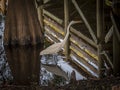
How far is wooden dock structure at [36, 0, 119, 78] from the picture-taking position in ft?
25.9

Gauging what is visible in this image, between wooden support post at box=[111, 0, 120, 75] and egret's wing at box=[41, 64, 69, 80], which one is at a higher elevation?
wooden support post at box=[111, 0, 120, 75]

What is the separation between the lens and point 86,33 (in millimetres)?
A: 10312

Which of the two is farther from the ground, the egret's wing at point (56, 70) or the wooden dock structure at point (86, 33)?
the wooden dock structure at point (86, 33)

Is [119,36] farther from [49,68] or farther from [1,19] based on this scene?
[1,19]

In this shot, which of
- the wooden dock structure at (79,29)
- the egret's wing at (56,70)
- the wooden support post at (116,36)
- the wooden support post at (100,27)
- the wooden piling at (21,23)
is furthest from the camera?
the wooden piling at (21,23)

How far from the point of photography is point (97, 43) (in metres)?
8.07

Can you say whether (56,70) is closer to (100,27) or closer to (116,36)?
(100,27)

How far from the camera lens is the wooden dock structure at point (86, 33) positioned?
790 cm

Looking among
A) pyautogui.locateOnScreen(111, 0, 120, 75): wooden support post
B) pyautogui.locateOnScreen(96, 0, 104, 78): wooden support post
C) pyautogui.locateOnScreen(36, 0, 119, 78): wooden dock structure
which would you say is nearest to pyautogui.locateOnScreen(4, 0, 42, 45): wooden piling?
pyautogui.locateOnScreen(36, 0, 119, 78): wooden dock structure

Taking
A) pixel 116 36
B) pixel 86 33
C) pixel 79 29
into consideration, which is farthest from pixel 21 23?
pixel 116 36

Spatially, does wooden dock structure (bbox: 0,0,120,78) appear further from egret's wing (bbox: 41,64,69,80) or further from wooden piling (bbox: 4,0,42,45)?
egret's wing (bbox: 41,64,69,80)

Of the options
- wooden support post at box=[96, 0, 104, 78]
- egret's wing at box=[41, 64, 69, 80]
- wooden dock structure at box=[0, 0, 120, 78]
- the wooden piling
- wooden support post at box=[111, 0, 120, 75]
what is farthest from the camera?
the wooden piling

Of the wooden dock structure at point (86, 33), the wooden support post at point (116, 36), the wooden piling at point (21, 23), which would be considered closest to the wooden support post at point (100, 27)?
the wooden dock structure at point (86, 33)

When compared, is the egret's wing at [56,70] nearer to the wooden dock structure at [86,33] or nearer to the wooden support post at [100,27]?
the wooden dock structure at [86,33]
